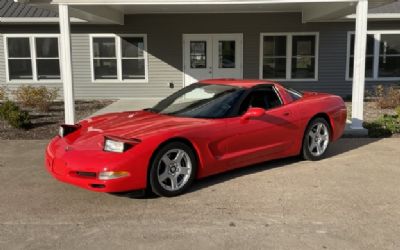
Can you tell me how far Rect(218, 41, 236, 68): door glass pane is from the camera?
1539 centimetres

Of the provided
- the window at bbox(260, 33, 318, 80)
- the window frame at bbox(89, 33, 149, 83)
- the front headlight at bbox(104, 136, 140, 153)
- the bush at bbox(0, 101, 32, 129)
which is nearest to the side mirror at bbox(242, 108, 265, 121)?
the front headlight at bbox(104, 136, 140, 153)

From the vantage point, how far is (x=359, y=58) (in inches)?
352

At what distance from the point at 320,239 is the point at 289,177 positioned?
6.48ft

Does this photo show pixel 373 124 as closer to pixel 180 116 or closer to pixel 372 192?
pixel 372 192

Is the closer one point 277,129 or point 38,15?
point 277,129

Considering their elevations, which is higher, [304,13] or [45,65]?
[304,13]

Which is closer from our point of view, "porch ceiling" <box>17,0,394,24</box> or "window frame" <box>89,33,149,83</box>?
"porch ceiling" <box>17,0,394,24</box>

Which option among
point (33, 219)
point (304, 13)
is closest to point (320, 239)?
point (33, 219)

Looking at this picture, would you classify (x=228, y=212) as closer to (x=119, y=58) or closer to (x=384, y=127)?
(x=384, y=127)

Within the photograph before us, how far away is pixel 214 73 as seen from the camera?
15641mm

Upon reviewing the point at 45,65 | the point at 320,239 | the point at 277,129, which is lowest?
the point at 320,239

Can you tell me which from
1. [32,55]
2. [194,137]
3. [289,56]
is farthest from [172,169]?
[32,55]

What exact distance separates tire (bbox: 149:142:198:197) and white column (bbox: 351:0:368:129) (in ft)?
16.4

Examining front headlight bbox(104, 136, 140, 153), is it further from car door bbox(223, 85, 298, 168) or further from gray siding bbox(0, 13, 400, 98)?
gray siding bbox(0, 13, 400, 98)
